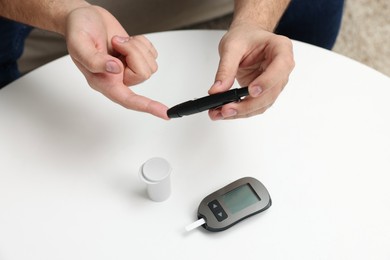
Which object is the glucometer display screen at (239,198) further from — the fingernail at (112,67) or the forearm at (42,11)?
the forearm at (42,11)

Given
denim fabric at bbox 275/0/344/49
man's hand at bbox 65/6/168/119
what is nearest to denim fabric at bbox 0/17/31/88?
man's hand at bbox 65/6/168/119

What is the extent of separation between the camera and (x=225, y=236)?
2.01ft

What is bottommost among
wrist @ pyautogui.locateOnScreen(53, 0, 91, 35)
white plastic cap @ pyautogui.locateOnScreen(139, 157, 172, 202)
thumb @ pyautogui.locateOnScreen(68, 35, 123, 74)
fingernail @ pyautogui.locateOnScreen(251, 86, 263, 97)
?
white plastic cap @ pyautogui.locateOnScreen(139, 157, 172, 202)

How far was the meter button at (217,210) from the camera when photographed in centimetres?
61

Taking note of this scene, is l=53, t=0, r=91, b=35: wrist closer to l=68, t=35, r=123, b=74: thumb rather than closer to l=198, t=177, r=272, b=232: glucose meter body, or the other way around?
l=68, t=35, r=123, b=74: thumb

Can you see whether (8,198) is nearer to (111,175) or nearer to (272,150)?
(111,175)

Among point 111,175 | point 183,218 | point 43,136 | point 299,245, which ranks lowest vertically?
point 299,245

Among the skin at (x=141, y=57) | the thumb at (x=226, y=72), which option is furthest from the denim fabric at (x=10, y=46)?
the thumb at (x=226, y=72)

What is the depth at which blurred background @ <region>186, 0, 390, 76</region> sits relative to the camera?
1503 millimetres

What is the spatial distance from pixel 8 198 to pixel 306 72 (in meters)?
0.56

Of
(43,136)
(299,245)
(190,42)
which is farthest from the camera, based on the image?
(190,42)

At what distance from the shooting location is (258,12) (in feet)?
2.61

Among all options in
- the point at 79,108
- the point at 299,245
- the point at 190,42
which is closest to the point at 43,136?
the point at 79,108

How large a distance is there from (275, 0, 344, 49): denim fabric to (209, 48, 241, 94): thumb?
529 millimetres
